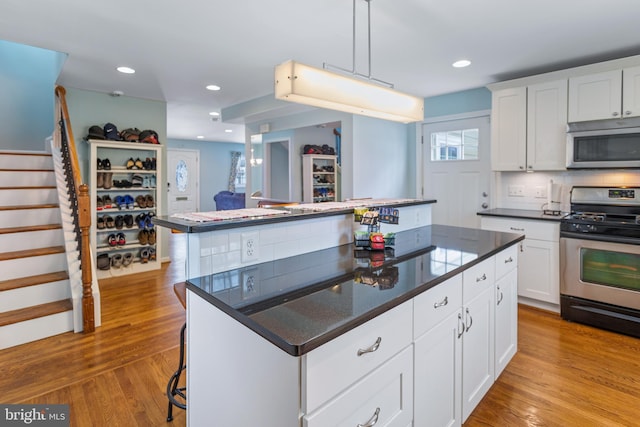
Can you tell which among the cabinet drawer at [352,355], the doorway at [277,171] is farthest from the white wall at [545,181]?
the cabinet drawer at [352,355]

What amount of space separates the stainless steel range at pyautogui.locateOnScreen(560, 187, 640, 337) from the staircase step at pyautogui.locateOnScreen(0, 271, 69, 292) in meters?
4.51

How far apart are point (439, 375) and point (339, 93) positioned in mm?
1389

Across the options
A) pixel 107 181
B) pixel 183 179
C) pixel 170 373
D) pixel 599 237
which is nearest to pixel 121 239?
pixel 107 181

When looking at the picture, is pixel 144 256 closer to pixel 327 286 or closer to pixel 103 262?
pixel 103 262

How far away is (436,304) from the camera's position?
1.49 m

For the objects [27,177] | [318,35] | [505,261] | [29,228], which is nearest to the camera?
[505,261]

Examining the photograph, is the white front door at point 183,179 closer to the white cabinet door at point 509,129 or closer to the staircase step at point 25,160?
the staircase step at point 25,160

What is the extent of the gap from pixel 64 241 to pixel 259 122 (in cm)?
323

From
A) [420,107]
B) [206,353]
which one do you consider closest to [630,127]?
[420,107]

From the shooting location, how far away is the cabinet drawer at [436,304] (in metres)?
1.38

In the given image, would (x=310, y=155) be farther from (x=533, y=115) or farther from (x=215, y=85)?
(x=533, y=115)

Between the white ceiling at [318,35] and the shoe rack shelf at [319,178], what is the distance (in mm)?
1319

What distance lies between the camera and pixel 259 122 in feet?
18.4

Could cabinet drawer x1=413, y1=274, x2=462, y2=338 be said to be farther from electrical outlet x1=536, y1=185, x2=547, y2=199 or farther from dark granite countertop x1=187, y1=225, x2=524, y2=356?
electrical outlet x1=536, y1=185, x2=547, y2=199
